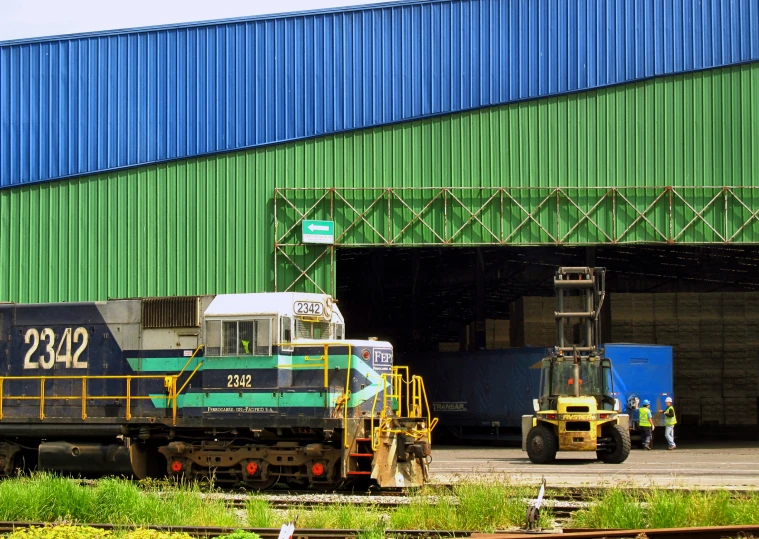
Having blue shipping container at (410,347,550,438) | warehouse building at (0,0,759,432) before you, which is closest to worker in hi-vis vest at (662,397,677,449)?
blue shipping container at (410,347,550,438)

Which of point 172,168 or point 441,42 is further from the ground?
point 441,42

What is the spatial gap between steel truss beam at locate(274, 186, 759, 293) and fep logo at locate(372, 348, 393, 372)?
29.6 ft

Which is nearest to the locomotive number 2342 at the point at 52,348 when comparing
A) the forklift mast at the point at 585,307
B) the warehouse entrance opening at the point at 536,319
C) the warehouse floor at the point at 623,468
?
the warehouse floor at the point at 623,468

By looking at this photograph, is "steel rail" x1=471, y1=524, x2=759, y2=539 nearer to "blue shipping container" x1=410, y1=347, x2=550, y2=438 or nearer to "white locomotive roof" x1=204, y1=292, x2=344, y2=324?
"white locomotive roof" x1=204, y1=292, x2=344, y2=324

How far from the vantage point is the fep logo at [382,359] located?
52.5 feet

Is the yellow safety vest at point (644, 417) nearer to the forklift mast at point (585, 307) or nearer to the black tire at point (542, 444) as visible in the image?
the forklift mast at point (585, 307)

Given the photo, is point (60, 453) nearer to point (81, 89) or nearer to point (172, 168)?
point (172, 168)

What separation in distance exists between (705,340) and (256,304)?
22171 millimetres

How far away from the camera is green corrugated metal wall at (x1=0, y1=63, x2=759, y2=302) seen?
25.0 metres

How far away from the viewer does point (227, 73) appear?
25172mm

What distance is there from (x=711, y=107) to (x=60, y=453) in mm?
17814

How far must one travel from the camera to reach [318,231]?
25.0 meters

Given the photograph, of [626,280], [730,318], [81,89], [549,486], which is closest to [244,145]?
[81,89]

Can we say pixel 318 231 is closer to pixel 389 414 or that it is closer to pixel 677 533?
pixel 389 414
